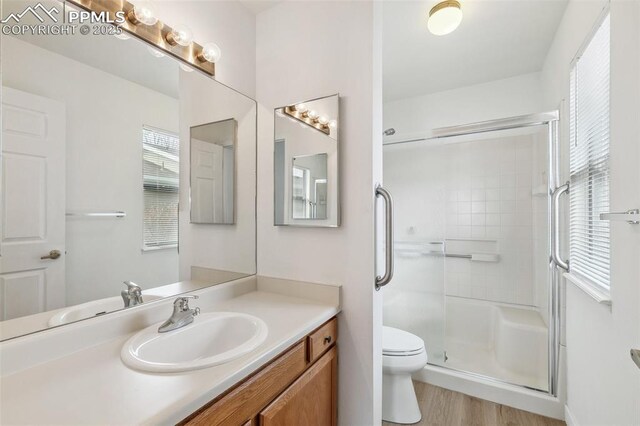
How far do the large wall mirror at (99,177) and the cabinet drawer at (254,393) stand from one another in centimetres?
60

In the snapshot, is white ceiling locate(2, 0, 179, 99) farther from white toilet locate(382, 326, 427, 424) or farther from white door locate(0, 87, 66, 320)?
white toilet locate(382, 326, 427, 424)

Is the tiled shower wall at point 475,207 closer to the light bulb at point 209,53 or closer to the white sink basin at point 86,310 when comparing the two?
the light bulb at point 209,53

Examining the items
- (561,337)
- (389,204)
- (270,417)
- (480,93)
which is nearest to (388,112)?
(480,93)

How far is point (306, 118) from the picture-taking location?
148cm

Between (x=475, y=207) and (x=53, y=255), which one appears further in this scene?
(x=475, y=207)

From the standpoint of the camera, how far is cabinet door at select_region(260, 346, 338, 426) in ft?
3.08

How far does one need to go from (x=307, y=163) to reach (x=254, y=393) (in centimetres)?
105

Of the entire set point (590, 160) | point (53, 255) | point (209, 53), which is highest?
point (209, 53)

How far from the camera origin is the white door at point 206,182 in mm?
1368

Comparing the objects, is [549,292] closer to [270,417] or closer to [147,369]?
[270,417]

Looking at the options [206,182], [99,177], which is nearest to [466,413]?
[206,182]

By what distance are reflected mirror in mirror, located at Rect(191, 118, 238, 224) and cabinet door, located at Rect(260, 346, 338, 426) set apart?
869 millimetres

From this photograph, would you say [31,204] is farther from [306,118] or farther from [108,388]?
[306,118]

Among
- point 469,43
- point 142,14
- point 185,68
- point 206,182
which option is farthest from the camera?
point 469,43
